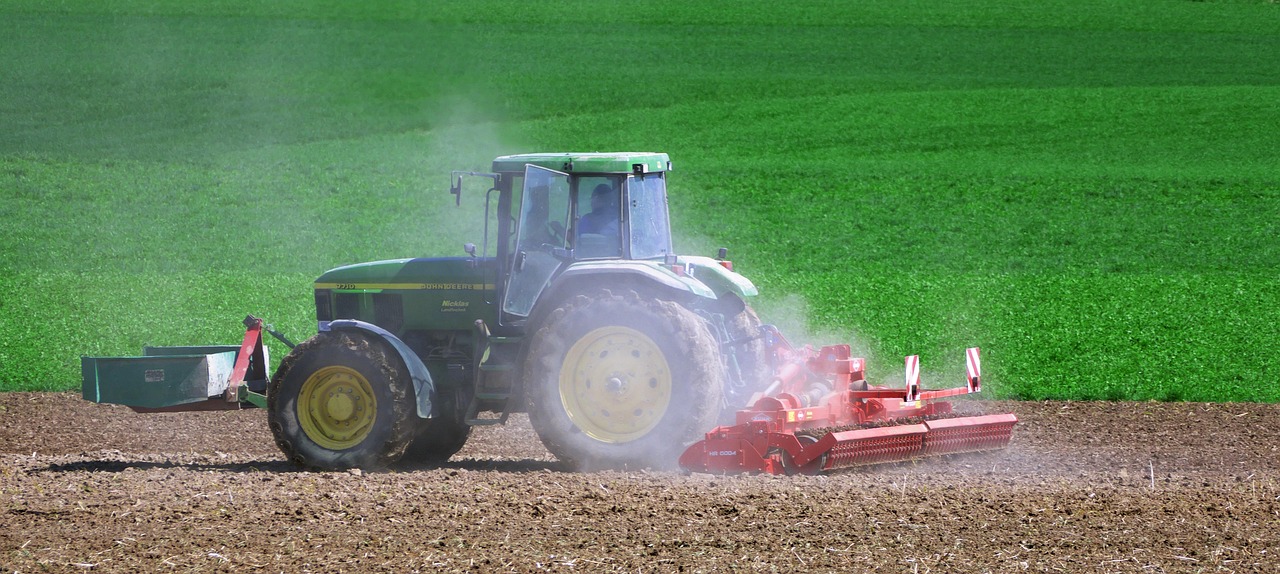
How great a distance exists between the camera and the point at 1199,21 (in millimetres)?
44375

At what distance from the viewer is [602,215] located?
909 centimetres

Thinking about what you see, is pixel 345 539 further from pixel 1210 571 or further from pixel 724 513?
pixel 1210 571

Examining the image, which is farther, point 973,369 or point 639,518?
point 973,369

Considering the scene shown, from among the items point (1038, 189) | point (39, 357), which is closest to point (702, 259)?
point (39, 357)

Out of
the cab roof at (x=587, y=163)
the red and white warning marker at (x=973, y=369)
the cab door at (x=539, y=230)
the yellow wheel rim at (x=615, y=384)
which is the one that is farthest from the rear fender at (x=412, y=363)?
the red and white warning marker at (x=973, y=369)

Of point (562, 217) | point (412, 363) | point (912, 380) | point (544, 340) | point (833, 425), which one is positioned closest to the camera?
point (544, 340)

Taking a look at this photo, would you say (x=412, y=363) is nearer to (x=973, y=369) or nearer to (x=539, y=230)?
(x=539, y=230)

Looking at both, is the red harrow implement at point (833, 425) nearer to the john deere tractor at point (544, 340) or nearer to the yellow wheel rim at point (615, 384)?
the john deere tractor at point (544, 340)

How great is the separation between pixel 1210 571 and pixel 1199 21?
42.2 meters

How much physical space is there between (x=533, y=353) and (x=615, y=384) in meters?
0.55

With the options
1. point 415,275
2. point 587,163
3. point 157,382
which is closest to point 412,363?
point 415,275

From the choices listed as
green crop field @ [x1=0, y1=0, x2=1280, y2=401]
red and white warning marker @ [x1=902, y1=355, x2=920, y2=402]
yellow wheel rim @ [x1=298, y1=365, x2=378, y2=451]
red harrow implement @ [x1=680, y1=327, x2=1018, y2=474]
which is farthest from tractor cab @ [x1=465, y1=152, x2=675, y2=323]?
green crop field @ [x1=0, y1=0, x2=1280, y2=401]

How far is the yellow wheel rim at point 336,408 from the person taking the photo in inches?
367

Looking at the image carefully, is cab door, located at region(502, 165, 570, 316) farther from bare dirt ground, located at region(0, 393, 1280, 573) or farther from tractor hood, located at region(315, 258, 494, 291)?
bare dirt ground, located at region(0, 393, 1280, 573)
